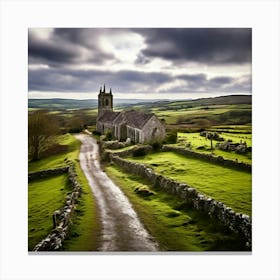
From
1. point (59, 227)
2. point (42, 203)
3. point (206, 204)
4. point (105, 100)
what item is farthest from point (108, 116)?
point (206, 204)

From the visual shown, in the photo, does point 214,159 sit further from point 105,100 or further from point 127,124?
point 105,100

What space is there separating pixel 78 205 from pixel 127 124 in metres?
3.80

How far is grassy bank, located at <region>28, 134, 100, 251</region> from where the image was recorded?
29.5ft

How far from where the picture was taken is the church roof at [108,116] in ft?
36.2

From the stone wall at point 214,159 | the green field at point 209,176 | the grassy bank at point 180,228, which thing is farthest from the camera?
the stone wall at point 214,159

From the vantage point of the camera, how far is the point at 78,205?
32.3ft

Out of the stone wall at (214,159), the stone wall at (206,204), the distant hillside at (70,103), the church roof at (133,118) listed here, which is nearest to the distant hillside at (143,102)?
the distant hillside at (70,103)

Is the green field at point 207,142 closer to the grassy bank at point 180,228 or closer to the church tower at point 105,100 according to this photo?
the grassy bank at point 180,228

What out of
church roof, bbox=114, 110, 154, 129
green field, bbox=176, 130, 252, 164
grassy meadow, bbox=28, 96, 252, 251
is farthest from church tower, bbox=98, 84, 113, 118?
green field, bbox=176, 130, 252, 164

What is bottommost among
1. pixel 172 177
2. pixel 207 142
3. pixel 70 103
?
pixel 172 177

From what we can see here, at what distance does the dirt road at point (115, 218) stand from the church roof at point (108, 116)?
786 mm
